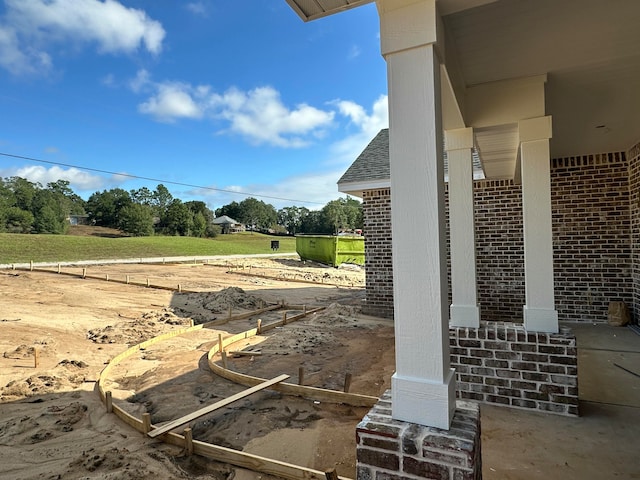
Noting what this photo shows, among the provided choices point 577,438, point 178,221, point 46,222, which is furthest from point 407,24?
point 178,221

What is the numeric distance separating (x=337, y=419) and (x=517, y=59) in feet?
11.6

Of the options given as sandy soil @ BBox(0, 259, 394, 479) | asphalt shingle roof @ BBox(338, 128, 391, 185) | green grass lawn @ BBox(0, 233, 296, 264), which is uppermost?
asphalt shingle roof @ BBox(338, 128, 391, 185)

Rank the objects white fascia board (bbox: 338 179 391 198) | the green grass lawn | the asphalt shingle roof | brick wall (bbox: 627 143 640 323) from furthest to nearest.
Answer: the green grass lawn
the asphalt shingle roof
white fascia board (bbox: 338 179 391 198)
brick wall (bbox: 627 143 640 323)

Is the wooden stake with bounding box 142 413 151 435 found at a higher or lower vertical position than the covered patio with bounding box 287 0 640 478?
lower

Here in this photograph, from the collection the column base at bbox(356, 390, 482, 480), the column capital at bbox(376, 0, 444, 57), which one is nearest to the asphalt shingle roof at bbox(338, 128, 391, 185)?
the column capital at bbox(376, 0, 444, 57)

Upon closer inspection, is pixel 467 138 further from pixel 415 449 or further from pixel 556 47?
pixel 415 449

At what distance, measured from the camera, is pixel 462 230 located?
3.67 meters

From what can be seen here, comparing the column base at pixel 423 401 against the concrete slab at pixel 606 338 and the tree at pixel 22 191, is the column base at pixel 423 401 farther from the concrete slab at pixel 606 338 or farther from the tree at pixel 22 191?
the tree at pixel 22 191

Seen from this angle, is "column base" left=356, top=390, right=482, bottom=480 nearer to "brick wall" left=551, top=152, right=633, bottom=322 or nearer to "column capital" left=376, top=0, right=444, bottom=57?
"column capital" left=376, top=0, right=444, bottom=57

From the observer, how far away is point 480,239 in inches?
302

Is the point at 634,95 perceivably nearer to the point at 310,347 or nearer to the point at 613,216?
the point at 613,216

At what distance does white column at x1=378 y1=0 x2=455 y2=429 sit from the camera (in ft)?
5.74

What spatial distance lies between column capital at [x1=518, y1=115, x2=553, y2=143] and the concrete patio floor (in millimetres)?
2580

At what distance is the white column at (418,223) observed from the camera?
1.75m
